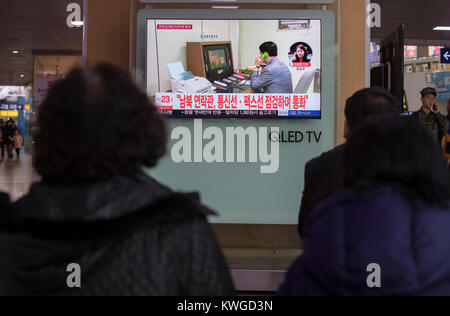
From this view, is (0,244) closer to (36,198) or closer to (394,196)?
(36,198)

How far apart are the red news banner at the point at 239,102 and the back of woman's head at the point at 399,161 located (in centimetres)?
311

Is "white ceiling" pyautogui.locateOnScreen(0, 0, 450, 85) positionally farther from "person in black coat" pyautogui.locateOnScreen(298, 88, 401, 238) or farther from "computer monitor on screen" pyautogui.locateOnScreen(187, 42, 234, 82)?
"person in black coat" pyautogui.locateOnScreen(298, 88, 401, 238)

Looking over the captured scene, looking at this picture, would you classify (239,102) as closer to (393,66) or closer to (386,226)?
(393,66)

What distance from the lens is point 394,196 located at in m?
1.43

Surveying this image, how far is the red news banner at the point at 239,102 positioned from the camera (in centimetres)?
460

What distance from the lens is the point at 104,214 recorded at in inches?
51.3

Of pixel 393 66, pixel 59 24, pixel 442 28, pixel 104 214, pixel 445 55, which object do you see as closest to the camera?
pixel 104 214

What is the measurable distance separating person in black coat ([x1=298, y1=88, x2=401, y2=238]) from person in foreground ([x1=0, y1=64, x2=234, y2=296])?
1325 mm

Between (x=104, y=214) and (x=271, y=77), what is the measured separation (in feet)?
11.3

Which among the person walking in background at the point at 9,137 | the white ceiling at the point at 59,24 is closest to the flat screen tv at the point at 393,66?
the white ceiling at the point at 59,24

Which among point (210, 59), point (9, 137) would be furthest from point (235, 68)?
point (9, 137)

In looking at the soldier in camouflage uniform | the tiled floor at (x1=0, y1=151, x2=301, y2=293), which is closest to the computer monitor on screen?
the tiled floor at (x1=0, y1=151, x2=301, y2=293)

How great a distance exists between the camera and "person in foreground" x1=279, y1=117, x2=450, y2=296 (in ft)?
4.56

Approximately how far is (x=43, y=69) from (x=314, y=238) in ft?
72.9
